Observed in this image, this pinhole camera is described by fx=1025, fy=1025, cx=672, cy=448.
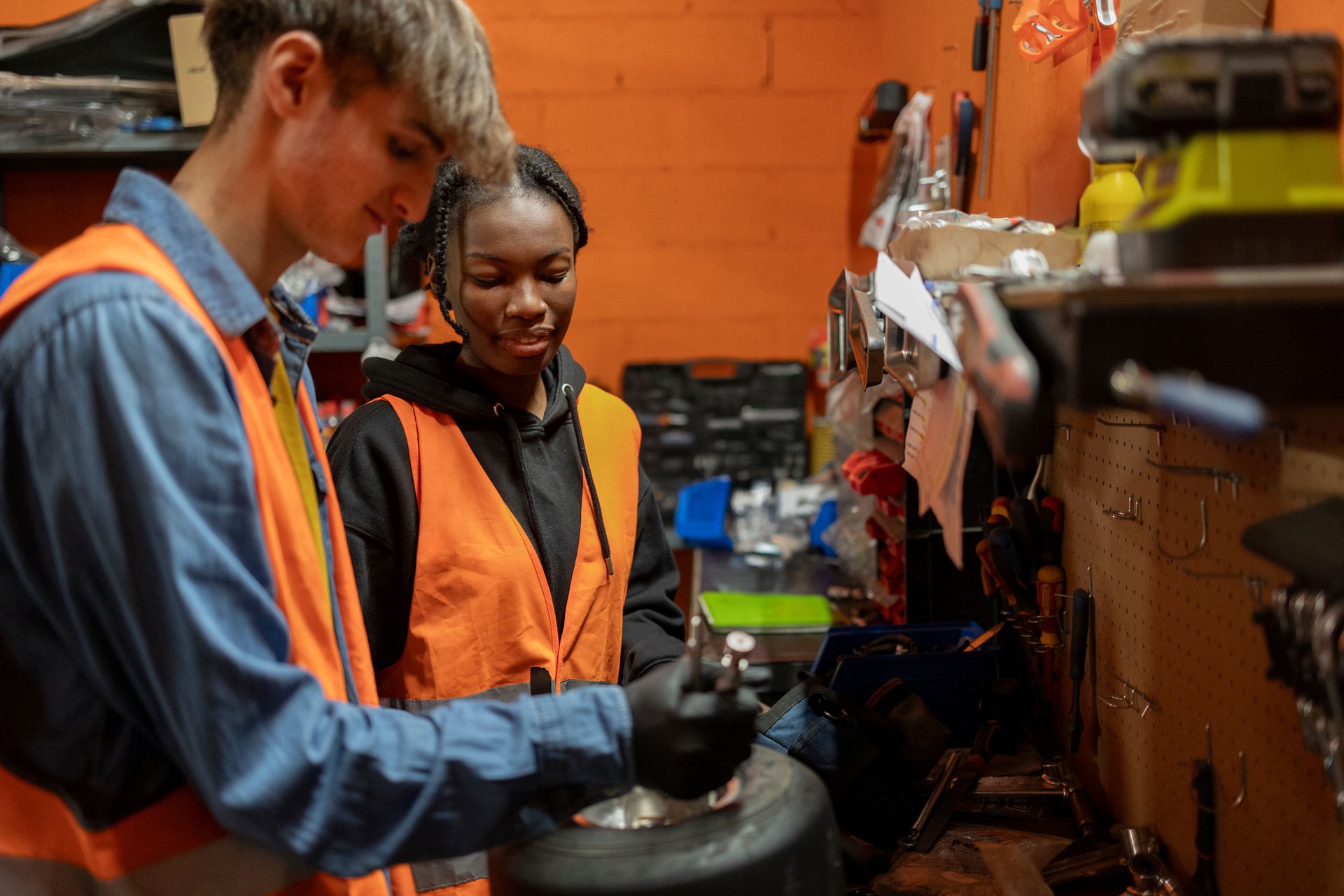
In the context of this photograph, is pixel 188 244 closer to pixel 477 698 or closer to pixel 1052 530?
pixel 477 698

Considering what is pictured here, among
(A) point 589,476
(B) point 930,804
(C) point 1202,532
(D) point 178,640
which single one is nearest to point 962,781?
(B) point 930,804

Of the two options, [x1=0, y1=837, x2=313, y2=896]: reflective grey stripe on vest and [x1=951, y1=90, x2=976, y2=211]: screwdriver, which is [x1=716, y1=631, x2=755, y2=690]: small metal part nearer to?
[x1=0, y1=837, x2=313, y2=896]: reflective grey stripe on vest

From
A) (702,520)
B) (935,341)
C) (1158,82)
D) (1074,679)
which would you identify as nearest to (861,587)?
(702,520)

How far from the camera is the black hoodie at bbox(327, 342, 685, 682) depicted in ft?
4.51

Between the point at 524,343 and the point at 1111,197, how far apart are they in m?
0.80

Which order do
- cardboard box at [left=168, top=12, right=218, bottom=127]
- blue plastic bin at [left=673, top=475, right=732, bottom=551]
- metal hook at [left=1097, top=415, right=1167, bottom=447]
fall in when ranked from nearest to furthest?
1. metal hook at [left=1097, top=415, right=1167, bottom=447]
2. cardboard box at [left=168, top=12, right=218, bottom=127]
3. blue plastic bin at [left=673, top=475, right=732, bottom=551]

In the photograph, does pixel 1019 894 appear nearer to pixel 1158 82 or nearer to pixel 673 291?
pixel 1158 82

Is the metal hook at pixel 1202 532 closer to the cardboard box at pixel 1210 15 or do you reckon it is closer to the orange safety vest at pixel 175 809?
the cardboard box at pixel 1210 15

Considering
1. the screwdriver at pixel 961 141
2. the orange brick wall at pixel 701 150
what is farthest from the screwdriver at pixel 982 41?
the orange brick wall at pixel 701 150

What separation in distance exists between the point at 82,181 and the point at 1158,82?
10.6 feet

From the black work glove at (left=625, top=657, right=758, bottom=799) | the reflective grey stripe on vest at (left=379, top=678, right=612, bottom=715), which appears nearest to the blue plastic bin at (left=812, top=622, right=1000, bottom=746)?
the reflective grey stripe on vest at (left=379, top=678, right=612, bottom=715)

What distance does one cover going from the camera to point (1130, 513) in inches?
52.9

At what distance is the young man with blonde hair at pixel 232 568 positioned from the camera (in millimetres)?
724

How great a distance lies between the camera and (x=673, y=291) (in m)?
3.53
